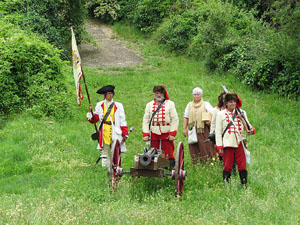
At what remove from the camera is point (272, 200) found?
6.43m

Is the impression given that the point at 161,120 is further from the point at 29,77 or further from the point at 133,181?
the point at 29,77

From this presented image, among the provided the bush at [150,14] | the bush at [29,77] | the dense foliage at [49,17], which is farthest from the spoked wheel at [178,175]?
the bush at [150,14]

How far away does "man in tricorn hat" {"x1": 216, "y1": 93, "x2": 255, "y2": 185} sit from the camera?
7203 mm

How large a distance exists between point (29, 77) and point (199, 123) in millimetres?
6794

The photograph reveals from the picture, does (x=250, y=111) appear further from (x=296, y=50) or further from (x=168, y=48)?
(x=168, y=48)

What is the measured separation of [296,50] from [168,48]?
1169 cm

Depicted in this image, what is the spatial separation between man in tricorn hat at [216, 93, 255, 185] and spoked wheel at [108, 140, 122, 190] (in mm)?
1780

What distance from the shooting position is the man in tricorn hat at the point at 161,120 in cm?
820

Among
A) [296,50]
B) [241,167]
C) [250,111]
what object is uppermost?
[296,50]

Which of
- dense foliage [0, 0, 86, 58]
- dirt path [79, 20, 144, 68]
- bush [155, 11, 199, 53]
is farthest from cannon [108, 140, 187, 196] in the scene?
bush [155, 11, 199, 53]

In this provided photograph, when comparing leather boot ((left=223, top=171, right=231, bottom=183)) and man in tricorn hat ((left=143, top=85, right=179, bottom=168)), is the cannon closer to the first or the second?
leather boot ((left=223, top=171, right=231, bottom=183))

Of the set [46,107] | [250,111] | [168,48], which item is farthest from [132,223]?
[168,48]

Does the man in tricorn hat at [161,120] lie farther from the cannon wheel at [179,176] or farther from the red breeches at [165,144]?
the cannon wheel at [179,176]

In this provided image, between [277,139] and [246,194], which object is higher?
[246,194]
